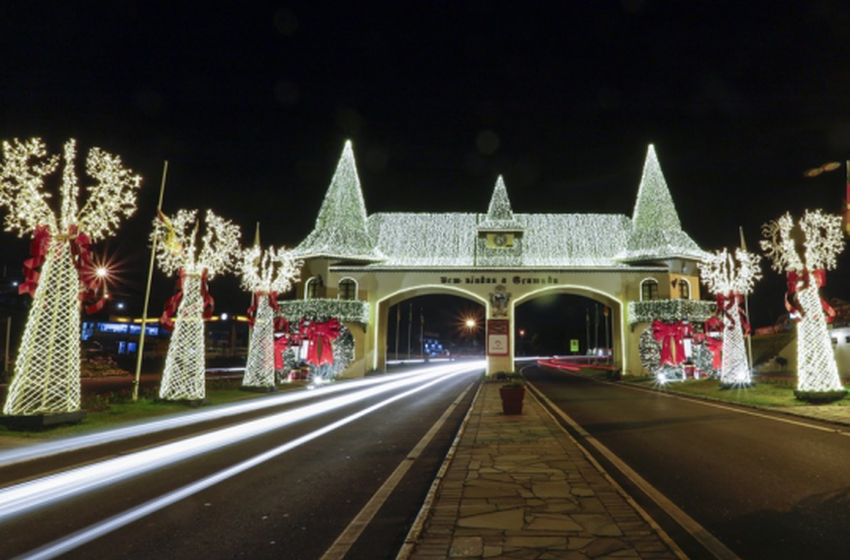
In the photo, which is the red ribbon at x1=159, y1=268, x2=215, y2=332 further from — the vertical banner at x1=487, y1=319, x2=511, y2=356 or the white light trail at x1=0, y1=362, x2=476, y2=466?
the vertical banner at x1=487, y1=319, x2=511, y2=356

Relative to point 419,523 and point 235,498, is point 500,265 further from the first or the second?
point 419,523

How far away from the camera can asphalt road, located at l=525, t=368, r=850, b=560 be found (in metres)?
4.57

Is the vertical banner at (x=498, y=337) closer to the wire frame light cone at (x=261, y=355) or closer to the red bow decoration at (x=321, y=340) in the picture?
the wire frame light cone at (x=261, y=355)

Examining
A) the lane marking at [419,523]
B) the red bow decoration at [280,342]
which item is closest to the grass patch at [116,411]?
the red bow decoration at [280,342]

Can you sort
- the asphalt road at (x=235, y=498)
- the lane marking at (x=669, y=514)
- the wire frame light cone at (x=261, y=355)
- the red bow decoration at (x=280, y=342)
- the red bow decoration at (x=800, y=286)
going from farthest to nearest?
the red bow decoration at (x=280, y=342)
the wire frame light cone at (x=261, y=355)
the red bow decoration at (x=800, y=286)
the asphalt road at (x=235, y=498)
the lane marking at (x=669, y=514)

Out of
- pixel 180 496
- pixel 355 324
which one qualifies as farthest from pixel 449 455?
pixel 355 324

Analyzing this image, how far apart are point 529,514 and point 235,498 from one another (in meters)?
3.39

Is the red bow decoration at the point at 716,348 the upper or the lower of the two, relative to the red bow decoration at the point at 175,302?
lower

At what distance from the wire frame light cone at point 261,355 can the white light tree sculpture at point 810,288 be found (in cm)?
1970

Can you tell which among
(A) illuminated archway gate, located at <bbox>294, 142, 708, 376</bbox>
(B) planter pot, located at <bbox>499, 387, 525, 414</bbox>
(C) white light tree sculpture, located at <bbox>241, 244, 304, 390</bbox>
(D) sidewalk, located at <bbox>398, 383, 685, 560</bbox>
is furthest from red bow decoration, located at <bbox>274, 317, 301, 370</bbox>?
(D) sidewalk, located at <bbox>398, 383, 685, 560</bbox>

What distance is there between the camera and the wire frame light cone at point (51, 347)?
11391 mm

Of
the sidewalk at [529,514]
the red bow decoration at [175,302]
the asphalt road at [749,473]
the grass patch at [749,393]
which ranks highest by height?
the red bow decoration at [175,302]

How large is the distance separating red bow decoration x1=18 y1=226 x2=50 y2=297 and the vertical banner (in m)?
16.4

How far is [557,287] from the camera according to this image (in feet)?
111
